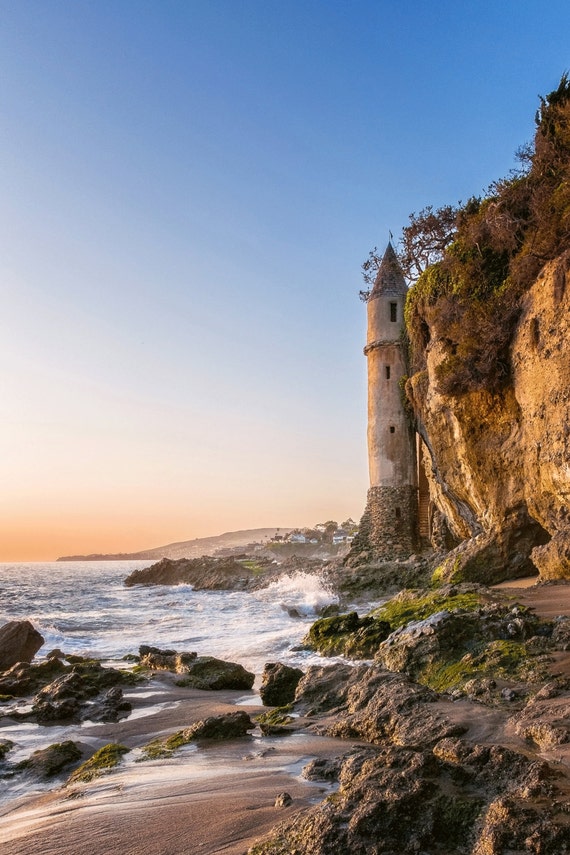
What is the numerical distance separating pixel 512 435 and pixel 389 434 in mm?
12677

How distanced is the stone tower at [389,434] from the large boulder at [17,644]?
1698cm

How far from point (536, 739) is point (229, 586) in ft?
107

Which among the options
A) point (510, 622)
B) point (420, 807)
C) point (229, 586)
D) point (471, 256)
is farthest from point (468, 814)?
point (229, 586)

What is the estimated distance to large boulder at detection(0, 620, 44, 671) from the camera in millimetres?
10632

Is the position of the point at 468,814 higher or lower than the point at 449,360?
lower

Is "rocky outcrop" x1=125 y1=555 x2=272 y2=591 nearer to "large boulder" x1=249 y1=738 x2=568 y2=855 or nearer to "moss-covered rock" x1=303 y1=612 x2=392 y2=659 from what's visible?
"moss-covered rock" x1=303 y1=612 x2=392 y2=659

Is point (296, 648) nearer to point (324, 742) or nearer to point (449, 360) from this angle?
point (324, 742)

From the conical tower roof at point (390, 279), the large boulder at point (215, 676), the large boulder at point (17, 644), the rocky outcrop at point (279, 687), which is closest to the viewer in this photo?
the rocky outcrop at point (279, 687)

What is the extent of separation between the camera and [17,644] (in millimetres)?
10883

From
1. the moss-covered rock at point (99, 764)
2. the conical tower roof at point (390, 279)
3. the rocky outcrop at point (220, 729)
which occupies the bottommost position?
the moss-covered rock at point (99, 764)

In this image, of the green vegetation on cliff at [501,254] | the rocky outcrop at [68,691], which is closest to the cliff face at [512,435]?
the green vegetation on cliff at [501,254]

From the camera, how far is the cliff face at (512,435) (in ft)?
37.8

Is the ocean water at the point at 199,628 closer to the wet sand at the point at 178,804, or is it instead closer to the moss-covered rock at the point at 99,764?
the moss-covered rock at the point at 99,764

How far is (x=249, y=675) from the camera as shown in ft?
A: 26.9
